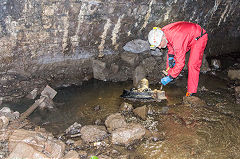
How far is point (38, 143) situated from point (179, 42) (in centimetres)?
285

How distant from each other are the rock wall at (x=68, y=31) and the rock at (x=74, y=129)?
5.93ft

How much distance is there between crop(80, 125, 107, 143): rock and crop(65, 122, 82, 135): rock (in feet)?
0.60

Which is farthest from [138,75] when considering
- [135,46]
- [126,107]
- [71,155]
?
[71,155]

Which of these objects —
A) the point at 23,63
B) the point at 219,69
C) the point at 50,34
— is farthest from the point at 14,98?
the point at 219,69

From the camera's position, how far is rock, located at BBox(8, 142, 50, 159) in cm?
249

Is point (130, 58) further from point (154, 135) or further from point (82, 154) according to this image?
point (82, 154)

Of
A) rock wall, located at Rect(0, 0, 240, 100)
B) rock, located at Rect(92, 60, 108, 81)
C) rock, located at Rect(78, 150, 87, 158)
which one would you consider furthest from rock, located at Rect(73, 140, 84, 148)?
rock, located at Rect(92, 60, 108, 81)

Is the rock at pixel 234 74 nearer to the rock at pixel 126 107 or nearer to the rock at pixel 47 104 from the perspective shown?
the rock at pixel 126 107

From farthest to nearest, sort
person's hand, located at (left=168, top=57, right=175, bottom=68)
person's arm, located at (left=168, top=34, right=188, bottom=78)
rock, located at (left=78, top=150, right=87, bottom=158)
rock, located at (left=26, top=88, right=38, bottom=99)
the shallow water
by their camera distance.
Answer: rock, located at (left=26, top=88, right=38, bottom=99), person's hand, located at (left=168, top=57, right=175, bottom=68), person's arm, located at (left=168, top=34, right=188, bottom=78), the shallow water, rock, located at (left=78, top=150, right=87, bottom=158)

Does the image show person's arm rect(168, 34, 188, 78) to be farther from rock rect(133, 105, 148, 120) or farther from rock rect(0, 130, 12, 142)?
rock rect(0, 130, 12, 142)

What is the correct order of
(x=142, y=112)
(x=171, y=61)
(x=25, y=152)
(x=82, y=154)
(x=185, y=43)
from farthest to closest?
(x=171, y=61) → (x=185, y=43) → (x=142, y=112) → (x=82, y=154) → (x=25, y=152)

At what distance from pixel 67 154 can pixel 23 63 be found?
2700mm

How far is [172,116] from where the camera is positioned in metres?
3.77

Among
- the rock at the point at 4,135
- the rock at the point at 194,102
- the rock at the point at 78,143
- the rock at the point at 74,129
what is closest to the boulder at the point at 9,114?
the rock at the point at 4,135
